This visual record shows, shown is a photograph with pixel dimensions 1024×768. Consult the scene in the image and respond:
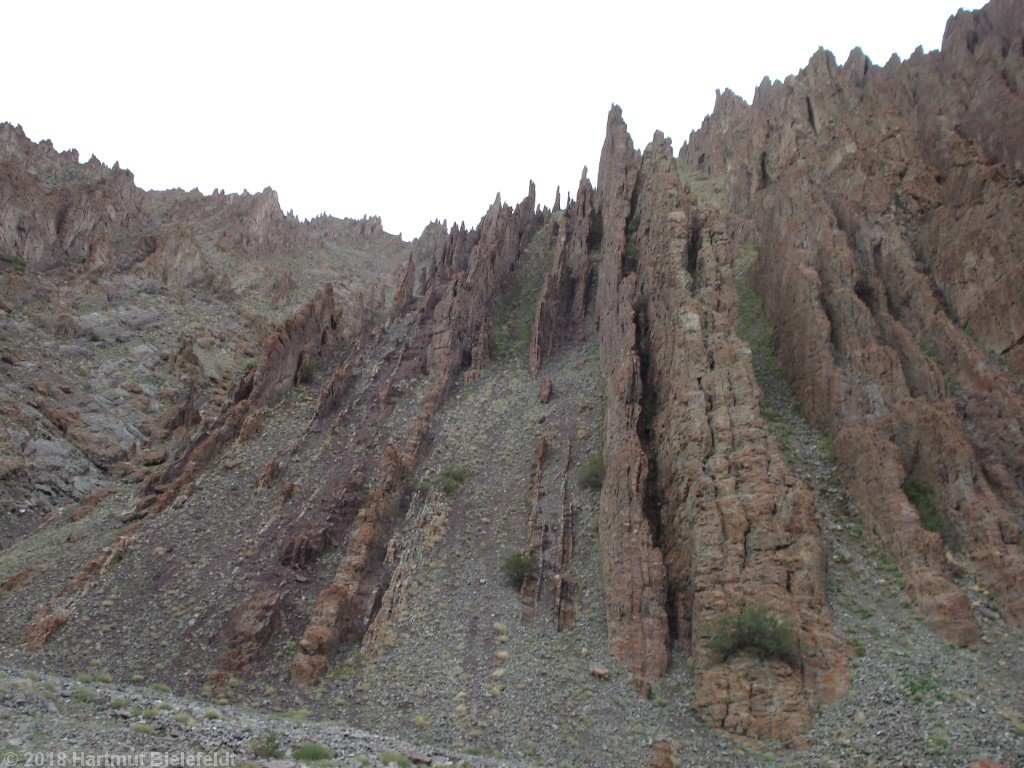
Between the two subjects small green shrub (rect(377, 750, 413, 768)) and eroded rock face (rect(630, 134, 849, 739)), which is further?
eroded rock face (rect(630, 134, 849, 739))

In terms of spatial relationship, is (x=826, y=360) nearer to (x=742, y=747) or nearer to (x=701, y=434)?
(x=701, y=434)

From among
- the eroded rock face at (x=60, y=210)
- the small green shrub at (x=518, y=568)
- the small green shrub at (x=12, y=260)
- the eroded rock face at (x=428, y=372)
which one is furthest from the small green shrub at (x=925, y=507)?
the eroded rock face at (x=60, y=210)

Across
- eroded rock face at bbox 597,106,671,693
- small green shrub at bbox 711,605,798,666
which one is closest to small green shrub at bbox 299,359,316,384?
eroded rock face at bbox 597,106,671,693

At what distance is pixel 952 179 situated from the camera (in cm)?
3194

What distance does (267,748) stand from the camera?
14.0 meters

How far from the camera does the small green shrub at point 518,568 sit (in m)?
23.7

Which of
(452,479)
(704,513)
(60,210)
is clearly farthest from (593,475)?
(60,210)

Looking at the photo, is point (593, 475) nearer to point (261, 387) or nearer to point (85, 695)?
point (85, 695)

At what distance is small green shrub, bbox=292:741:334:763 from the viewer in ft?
45.9

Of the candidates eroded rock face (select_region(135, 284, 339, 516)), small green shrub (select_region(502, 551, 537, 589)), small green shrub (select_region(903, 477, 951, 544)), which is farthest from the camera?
eroded rock face (select_region(135, 284, 339, 516))

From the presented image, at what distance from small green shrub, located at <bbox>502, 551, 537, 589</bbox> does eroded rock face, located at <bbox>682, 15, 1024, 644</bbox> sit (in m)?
10.9

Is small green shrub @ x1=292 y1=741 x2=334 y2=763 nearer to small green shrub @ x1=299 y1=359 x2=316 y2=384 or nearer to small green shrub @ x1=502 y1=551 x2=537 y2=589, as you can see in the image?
small green shrub @ x1=502 y1=551 x2=537 y2=589

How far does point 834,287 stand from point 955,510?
11.4 metres

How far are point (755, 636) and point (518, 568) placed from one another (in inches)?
337
